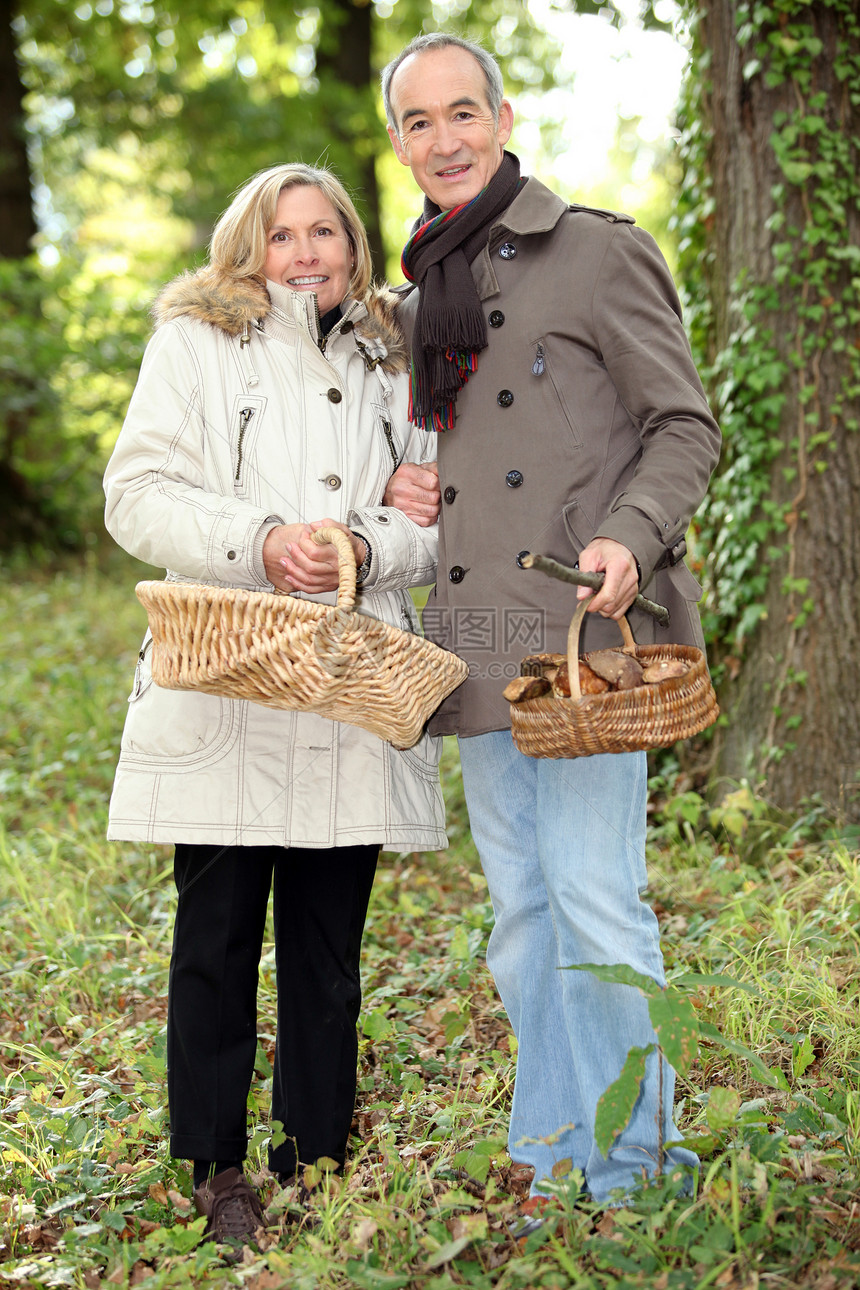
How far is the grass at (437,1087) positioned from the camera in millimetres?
2137

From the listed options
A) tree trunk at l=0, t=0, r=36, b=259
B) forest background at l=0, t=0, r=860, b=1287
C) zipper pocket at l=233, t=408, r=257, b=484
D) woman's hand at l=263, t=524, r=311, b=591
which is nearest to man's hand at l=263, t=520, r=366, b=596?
woman's hand at l=263, t=524, r=311, b=591

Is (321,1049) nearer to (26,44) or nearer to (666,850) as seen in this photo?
(666,850)

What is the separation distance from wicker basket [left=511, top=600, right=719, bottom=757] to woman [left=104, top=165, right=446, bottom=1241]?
0.53m

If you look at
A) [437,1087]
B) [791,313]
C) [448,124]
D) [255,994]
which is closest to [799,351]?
[791,313]

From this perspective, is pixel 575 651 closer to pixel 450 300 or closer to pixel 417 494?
pixel 417 494

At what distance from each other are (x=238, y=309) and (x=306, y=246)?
24 cm

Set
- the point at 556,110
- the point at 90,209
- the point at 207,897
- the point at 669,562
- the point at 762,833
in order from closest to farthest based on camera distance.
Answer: the point at 669,562 → the point at 207,897 → the point at 762,833 → the point at 556,110 → the point at 90,209

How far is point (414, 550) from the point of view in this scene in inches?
99.0

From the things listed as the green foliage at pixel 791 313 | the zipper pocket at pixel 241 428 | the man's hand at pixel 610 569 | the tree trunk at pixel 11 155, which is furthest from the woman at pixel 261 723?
the tree trunk at pixel 11 155

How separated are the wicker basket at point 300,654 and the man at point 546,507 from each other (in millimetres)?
198

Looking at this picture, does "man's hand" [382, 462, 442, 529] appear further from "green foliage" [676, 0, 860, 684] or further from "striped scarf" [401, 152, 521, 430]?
"green foliage" [676, 0, 860, 684]

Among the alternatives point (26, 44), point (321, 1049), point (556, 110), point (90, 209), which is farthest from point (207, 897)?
point (90, 209)

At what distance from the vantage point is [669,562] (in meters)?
2.29

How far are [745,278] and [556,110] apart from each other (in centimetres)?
1132
